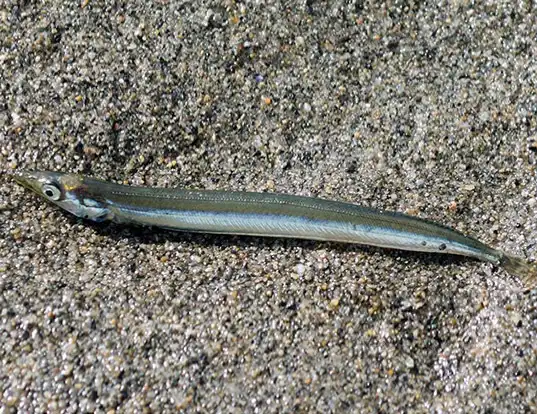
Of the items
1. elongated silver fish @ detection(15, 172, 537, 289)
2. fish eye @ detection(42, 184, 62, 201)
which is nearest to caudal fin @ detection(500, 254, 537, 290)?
elongated silver fish @ detection(15, 172, 537, 289)

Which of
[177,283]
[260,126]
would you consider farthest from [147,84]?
[177,283]

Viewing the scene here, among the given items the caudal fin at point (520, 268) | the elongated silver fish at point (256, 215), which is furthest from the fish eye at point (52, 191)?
the caudal fin at point (520, 268)

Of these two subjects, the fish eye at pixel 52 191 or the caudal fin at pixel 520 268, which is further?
the fish eye at pixel 52 191

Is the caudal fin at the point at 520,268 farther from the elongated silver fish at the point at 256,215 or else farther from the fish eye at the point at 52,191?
the fish eye at the point at 52,191

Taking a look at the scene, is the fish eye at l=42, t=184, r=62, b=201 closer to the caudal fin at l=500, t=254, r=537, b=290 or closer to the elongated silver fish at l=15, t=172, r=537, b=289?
the elongated silver fish at l=15, t=172, r=537, b=289

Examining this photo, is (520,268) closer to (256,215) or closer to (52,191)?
(256,215)

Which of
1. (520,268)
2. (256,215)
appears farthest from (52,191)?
(520,268)

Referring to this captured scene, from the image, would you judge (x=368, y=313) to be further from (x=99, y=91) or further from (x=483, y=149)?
(x=99, y=91)
